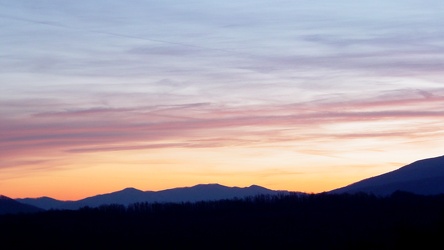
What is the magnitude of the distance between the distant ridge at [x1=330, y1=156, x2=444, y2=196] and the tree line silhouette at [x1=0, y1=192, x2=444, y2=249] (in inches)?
1533

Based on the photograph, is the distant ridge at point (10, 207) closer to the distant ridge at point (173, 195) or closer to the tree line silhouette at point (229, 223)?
the tree line silhouette at point (229, 223)

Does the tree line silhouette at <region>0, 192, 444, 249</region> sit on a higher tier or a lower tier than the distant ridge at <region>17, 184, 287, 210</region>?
lower

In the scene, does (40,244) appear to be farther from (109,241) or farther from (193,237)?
(193,237)

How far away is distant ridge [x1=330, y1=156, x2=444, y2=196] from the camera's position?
125500mm

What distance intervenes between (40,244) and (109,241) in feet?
14.3

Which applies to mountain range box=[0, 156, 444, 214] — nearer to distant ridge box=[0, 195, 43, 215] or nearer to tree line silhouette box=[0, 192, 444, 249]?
distant ridge box=[0, 195, 43, 215]

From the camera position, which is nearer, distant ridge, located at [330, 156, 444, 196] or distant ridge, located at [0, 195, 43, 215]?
distant ridge, located at [0, 195, 43, 215]

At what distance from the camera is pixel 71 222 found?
71375 millimetres

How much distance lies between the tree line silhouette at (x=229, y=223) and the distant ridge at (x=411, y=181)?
38.9 m

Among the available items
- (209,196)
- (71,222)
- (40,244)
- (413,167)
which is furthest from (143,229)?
(209,196)

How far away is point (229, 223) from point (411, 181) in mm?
66033

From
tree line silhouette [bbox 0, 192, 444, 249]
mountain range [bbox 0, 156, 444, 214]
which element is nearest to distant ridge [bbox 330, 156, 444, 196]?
mountain range [bbox 0, 156, 444, 214]

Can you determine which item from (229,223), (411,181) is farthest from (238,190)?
(229,223)

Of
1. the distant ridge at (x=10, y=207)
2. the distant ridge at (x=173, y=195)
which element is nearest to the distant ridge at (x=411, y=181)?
the distant ridge at (x=173, y=195)
